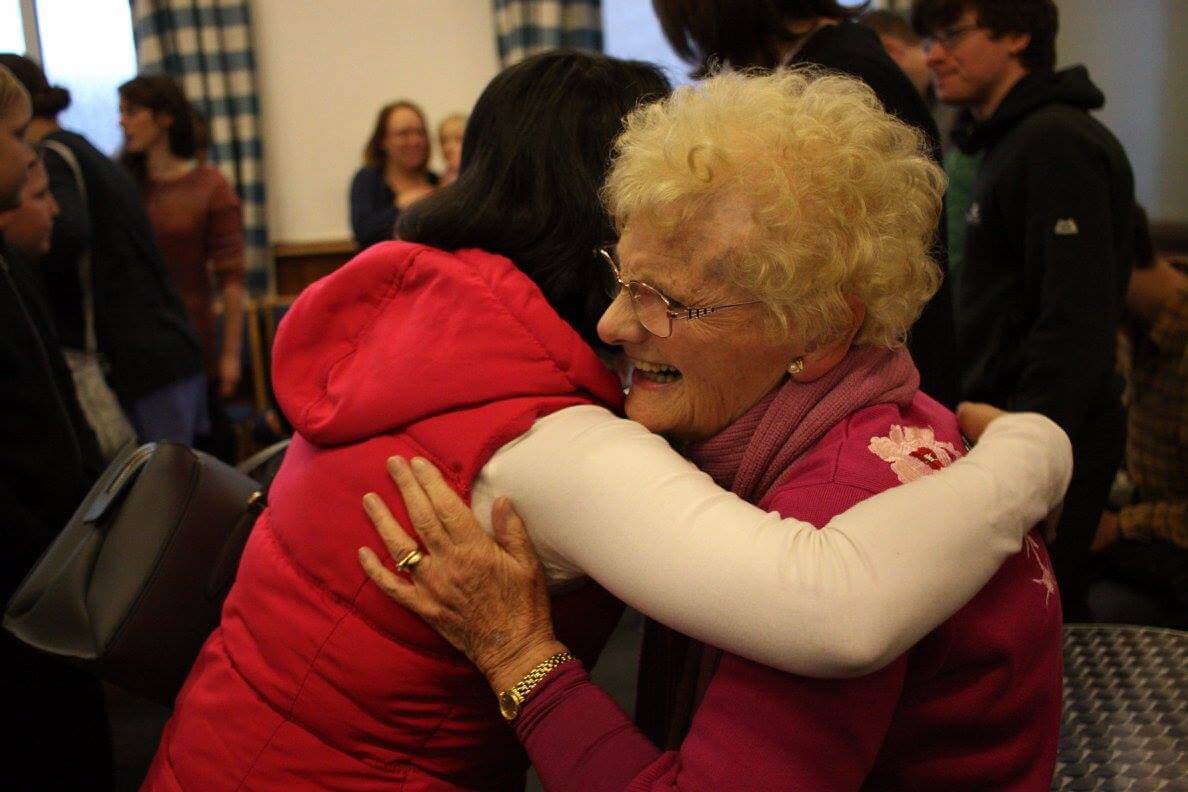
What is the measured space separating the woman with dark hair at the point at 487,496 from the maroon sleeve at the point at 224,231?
3025 millimetres

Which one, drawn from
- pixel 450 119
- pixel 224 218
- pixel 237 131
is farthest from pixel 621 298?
pixel 237 131

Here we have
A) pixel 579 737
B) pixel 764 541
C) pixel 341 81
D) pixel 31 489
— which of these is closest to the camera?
pixel 764 541

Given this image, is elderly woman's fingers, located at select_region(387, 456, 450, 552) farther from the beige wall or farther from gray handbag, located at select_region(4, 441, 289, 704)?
the beige wall

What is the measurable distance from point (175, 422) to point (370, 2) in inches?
141

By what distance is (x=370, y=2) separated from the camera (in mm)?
5949

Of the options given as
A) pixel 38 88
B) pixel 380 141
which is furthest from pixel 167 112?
pixel 38 88

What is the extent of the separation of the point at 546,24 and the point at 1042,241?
13.3ft

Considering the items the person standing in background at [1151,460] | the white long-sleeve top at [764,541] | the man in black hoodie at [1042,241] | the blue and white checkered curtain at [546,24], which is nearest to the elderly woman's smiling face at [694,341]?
the white long-sleeve top at [764,541]

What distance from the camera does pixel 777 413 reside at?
1057mm

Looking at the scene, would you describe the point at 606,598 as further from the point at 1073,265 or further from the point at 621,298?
the point at 1073,265

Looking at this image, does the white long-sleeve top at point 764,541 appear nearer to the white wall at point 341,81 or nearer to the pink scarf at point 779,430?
the pink scarf at point 779,430

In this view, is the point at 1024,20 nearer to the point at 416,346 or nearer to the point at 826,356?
the point at 826,356

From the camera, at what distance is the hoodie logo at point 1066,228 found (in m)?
2.14

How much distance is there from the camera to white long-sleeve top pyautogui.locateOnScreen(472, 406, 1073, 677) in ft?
2.76
